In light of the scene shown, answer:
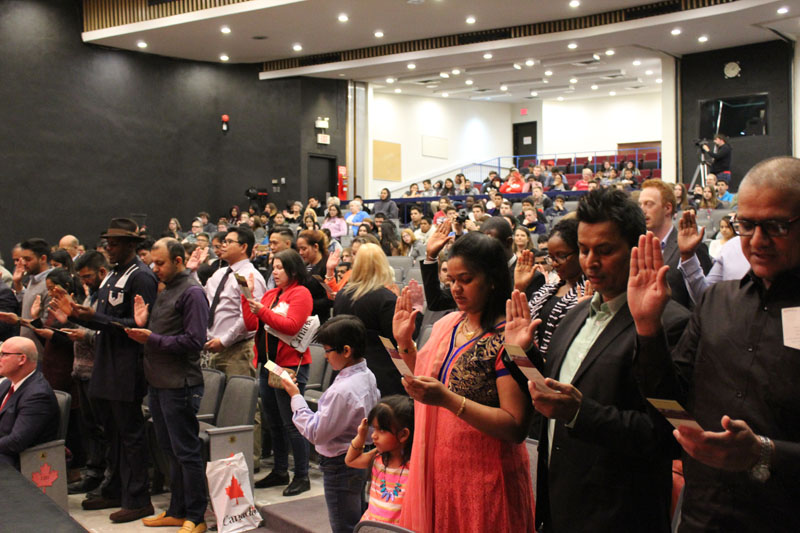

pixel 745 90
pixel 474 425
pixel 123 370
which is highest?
pixel 745 90

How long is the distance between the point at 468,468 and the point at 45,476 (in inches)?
112

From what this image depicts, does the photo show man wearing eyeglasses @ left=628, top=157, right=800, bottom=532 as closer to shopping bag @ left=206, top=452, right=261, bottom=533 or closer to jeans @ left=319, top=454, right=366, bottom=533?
jeans @ left=319, top=454, right=366, bottom=533

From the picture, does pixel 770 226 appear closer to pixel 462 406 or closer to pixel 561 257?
pixel 462 406

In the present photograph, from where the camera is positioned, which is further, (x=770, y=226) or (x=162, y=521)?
(x=162, y=521)

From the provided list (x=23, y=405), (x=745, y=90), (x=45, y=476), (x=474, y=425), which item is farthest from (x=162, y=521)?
(x=745, y=90)

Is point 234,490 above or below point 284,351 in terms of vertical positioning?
below

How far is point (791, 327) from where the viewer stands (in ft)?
4.29

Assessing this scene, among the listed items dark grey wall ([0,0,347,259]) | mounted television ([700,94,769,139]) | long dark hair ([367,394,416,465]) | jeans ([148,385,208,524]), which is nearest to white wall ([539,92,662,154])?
mounted television ([700,94,769,139])

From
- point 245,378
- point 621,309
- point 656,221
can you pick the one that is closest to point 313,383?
point 245,378

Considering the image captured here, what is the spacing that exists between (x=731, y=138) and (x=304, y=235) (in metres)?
11.0

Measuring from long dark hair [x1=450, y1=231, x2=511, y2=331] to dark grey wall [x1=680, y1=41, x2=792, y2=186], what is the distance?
1230 cm

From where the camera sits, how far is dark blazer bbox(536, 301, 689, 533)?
1.48m

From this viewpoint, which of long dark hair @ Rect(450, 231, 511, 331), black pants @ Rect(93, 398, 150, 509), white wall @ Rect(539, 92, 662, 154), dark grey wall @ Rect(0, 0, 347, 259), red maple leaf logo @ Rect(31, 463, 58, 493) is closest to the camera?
long dark hair @ Rect(450, 231, 511, 331)

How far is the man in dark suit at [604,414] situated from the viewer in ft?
4.84
